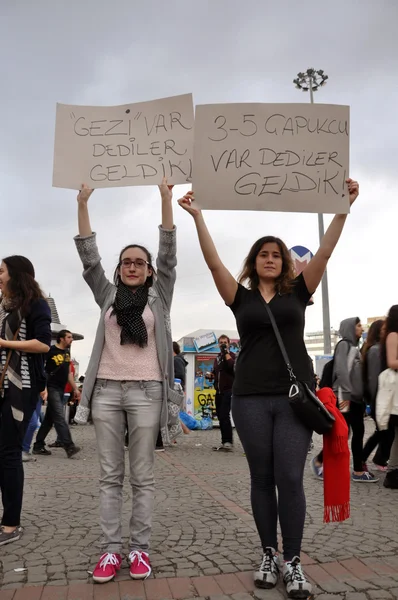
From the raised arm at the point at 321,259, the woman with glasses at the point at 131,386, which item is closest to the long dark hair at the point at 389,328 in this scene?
the raised arm at the point at 321,259

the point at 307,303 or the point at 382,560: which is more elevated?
the point at 307,303

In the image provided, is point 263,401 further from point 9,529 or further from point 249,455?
point 9,529

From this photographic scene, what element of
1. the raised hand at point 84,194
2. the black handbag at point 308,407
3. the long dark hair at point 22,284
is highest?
the raised hand at point 84,194

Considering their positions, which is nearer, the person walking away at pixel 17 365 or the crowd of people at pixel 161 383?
the crowd of people at pixel 161 383

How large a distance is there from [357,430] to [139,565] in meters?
4.20

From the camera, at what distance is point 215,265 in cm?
355

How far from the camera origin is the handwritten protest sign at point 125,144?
4117mm

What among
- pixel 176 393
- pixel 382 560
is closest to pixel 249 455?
pixel 176 393

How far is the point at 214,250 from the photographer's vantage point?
11.9 ft

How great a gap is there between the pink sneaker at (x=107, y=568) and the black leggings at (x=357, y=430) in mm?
4134

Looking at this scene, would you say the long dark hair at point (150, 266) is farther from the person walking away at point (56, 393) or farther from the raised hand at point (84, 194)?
the person walking away at point (56, 393)

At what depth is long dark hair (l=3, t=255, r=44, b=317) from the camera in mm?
4301

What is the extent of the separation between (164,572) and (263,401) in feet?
3.93

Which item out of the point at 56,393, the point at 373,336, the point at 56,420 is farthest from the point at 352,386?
the point at 56,393
